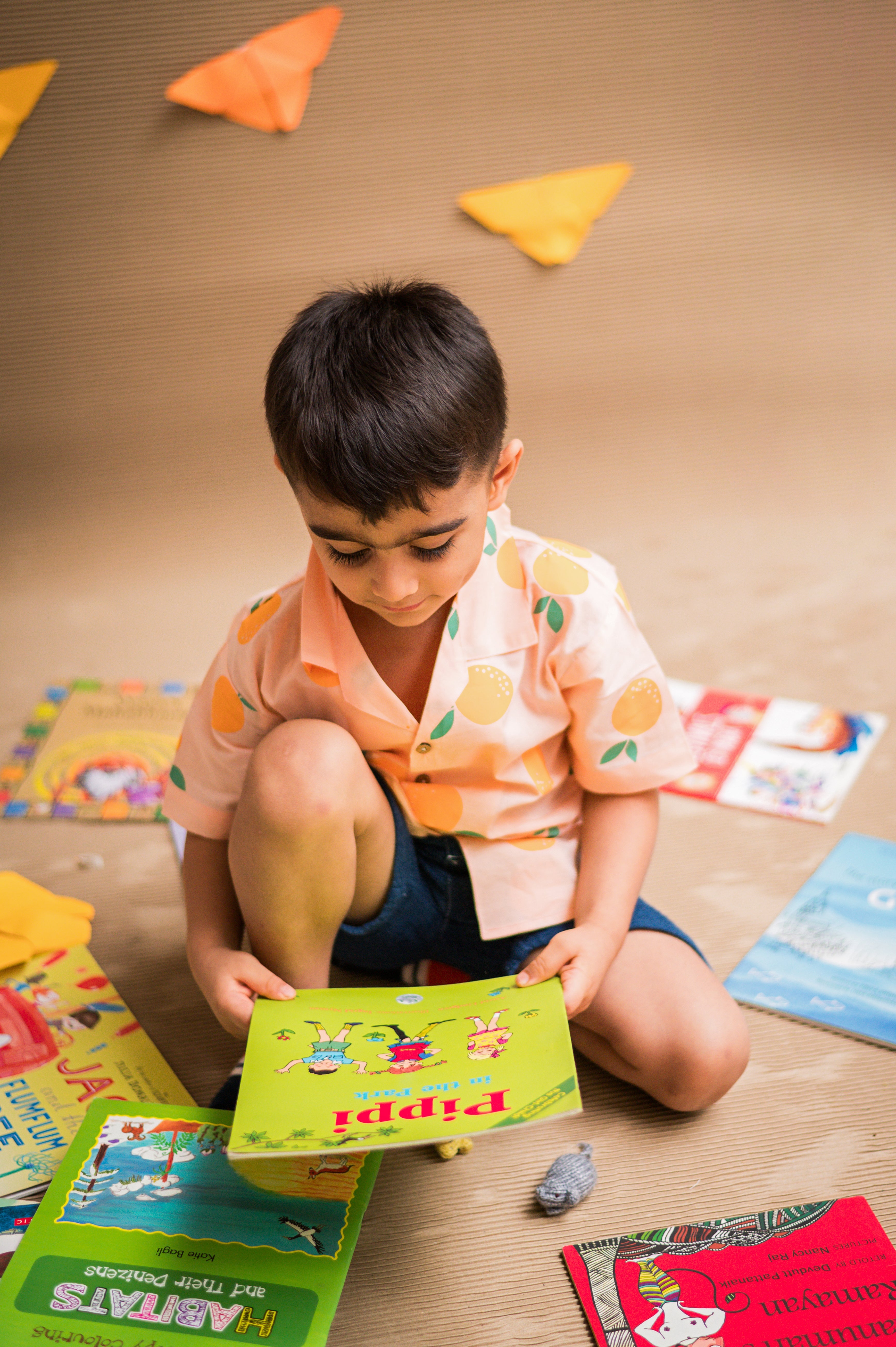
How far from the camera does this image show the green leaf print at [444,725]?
0.79 m

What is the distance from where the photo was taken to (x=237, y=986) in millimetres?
766

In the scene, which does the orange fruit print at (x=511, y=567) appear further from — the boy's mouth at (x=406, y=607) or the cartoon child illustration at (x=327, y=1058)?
the cartoon child illustration at (x=327, y=1058)

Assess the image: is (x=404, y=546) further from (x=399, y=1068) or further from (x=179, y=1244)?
(x=179, y=1244)

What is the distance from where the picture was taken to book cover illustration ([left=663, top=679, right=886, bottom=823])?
1196mm

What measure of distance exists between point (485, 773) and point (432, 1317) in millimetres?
358

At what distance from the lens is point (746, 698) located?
1.37m

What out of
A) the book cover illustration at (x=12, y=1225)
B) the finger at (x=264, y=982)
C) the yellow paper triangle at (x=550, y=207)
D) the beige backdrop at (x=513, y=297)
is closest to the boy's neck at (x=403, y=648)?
the finger at (x=264, y=982)

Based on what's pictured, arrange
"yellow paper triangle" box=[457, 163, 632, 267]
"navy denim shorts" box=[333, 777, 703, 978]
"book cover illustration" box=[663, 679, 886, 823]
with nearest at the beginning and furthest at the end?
"navy denim shorts" box=[333, 777, 703, 978]
"book cover illustration" box=[663, 679, 886, 823]
"yellow paper triangle" box=[457, 163, 632, 267]

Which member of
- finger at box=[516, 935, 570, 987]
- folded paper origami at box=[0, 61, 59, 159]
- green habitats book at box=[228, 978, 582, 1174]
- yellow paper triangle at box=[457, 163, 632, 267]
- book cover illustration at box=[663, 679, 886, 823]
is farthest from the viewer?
yellow paper triangle at box=[457, 163, 632, 267]

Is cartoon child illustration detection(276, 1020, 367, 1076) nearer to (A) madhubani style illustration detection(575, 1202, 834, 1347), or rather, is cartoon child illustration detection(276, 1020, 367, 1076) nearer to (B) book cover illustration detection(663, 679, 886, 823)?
(A) madhubani style illustration detection(575, 1202, 834, 1347)

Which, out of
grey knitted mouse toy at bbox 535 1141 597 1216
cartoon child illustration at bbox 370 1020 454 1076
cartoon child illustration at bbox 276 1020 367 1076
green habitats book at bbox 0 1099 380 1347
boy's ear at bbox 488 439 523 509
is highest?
boy's ear at bbox 488 439 523 509

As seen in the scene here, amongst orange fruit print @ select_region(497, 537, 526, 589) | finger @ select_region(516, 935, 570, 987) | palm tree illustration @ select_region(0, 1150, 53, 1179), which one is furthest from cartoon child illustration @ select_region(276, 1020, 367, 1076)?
orange fruit print @ select_region(497, 537, 526, 589)

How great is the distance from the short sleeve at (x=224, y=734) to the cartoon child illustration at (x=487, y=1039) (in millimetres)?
253

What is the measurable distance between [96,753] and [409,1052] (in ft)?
2.49
